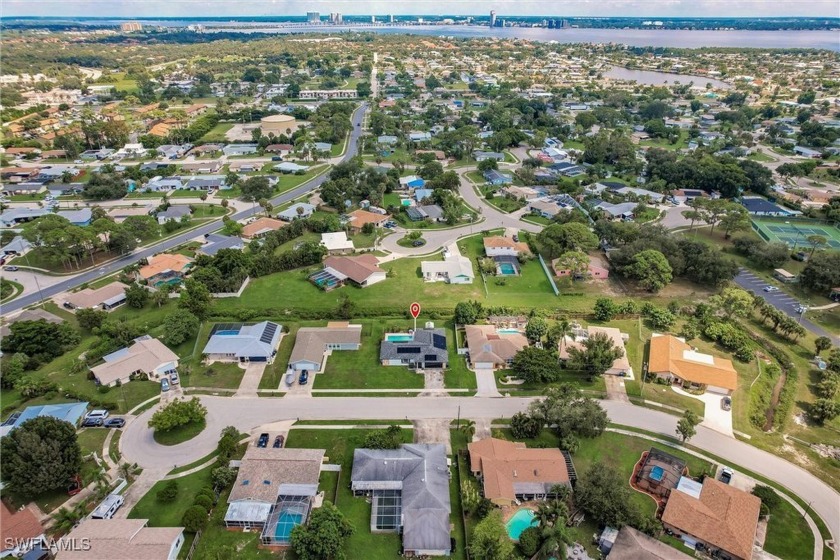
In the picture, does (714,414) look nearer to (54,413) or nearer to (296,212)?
(54,413)

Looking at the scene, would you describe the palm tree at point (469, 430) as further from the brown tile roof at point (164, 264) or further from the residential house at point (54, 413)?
the brown tile roof at point (164, 264)

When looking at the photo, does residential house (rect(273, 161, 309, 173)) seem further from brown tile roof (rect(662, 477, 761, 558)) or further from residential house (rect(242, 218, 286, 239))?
brown tile roof (rect(662, 477, 761, 558))

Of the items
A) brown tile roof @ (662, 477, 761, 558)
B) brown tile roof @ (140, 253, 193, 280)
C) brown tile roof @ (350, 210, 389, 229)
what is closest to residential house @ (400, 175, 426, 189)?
brown tile roof @ (350, 210, 389, 229)

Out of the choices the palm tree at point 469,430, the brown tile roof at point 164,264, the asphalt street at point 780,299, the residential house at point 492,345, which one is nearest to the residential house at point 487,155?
the asphalt street at point 780,299

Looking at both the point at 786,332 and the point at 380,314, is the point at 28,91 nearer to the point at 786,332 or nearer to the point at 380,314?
the point at 380,314

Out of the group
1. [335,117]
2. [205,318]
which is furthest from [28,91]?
[205,318]

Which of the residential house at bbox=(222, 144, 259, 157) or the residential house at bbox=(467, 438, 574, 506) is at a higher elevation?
the residential house at bbox=(222, 144, 259, 157)

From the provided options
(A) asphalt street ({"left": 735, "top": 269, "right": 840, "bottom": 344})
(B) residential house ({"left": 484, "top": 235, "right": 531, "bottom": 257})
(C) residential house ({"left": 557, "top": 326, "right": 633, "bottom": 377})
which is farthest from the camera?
(B) residential house ({"left": 484, "top": 235, "right": 531, "bottom": 257})

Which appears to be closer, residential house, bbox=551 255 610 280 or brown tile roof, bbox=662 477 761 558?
brown tile roof, bbox=662 477 761 558
